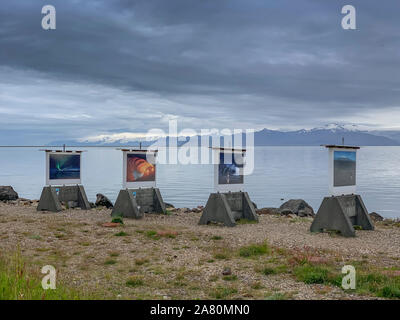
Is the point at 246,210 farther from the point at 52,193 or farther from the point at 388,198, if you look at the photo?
the point at 388,198

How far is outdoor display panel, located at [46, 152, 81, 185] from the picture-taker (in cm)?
2581

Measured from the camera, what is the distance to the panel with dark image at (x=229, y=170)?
2157 centimetres

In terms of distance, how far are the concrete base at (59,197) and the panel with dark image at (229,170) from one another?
Answer: 9880mm

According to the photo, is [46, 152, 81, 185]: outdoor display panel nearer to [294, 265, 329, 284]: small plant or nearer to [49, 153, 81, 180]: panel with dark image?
[49, 153, 81, 180]: panel with dark image

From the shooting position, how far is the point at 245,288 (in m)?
10.3

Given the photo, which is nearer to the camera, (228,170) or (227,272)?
(227,272)

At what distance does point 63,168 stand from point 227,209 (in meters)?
11.4

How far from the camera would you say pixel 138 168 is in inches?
961

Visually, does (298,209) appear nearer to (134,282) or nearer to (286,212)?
(286,212)

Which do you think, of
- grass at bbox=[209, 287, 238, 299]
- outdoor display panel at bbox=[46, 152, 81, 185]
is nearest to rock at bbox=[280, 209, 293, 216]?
outdoor display panel at bbox=[46, 152, 81, 185]

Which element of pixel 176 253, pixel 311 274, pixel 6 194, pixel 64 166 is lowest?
pixel 176 253

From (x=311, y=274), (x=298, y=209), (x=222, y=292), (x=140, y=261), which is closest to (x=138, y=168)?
(x=140, y=261)

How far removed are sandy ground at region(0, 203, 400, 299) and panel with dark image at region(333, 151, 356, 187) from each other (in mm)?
2451
